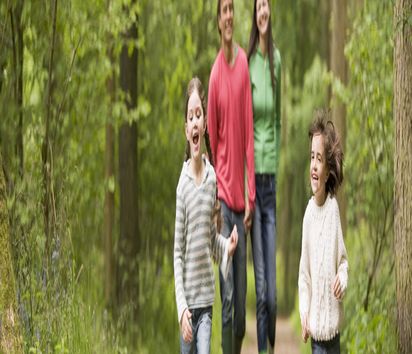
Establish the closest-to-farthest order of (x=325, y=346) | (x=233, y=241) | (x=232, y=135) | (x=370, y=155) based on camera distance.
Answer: (x=325, y=346) < (x=233, y=241) < (x=232, y=135) < (x=370, y=155)

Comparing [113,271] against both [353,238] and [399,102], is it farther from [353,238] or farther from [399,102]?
[399,102]

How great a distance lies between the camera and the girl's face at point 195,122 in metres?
9.62

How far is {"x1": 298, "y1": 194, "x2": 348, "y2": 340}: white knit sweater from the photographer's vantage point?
8969mm

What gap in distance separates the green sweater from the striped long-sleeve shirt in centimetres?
76

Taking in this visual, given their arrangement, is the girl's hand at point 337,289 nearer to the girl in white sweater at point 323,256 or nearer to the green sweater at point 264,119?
the girl in white sweater at point 323,256

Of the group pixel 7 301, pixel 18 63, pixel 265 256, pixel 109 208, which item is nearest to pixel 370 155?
pixel 265 256

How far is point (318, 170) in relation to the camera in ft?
30.1

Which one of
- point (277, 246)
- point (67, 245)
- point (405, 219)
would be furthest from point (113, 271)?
point (405, 219)

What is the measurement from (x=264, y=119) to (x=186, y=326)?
1951 millimetres

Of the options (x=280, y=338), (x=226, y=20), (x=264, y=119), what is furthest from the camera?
(x=280, y=338)

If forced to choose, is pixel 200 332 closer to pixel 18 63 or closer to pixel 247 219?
pixel 247 219

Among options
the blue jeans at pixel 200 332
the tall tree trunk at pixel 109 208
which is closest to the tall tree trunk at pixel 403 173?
the blue jeans at pixel 200 332

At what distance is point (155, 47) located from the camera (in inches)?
468

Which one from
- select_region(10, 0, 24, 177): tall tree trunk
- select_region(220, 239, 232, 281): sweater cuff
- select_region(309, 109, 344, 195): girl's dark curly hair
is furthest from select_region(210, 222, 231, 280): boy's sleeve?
select_region(10, 0, 24, 177): tall tree trunk
